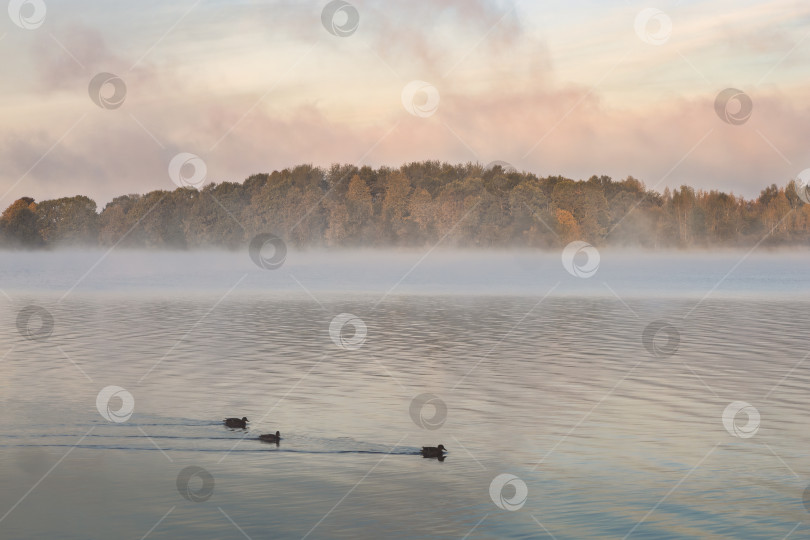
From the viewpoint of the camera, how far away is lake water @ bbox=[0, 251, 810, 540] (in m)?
24.6

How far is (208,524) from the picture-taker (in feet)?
78.4

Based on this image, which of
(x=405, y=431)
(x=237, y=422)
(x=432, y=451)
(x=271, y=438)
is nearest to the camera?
(x=432, y=451)

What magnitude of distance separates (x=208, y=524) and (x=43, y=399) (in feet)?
62.7

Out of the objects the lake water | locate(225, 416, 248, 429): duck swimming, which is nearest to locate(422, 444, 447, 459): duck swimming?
→ the lake water

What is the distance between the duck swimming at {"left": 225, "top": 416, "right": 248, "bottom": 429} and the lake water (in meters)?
0.41

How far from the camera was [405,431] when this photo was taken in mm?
34469

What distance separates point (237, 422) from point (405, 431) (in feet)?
19.5

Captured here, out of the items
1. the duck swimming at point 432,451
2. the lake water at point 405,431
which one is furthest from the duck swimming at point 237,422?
the duck swimming at point 432,451

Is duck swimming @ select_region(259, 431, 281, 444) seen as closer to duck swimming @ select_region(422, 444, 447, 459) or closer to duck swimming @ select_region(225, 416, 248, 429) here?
duck swimming @ select_region(225, 416, 248, 429)

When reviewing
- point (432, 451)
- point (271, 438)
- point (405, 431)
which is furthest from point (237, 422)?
point (432, 451)

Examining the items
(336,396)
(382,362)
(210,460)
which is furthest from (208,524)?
(382,362)

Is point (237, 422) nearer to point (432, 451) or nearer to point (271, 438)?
point (271, 438)

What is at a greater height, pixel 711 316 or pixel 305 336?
pixel 711 316

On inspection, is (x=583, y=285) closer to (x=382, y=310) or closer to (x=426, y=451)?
(x=382, y=310)
